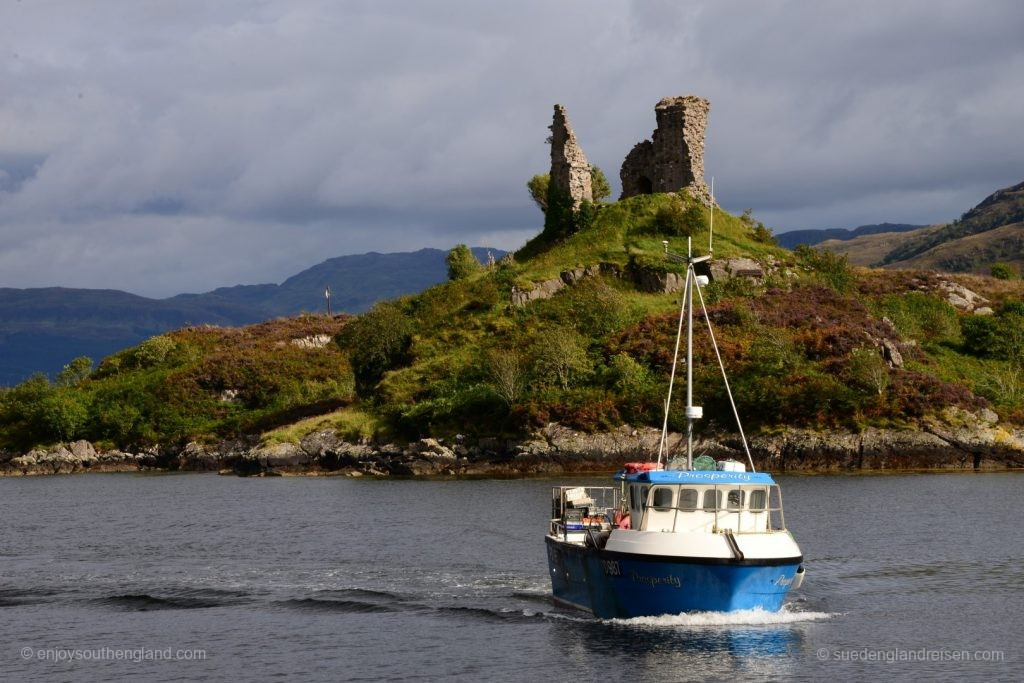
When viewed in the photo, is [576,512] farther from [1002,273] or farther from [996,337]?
[1002,273]

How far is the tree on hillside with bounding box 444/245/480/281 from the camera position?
5714 inches

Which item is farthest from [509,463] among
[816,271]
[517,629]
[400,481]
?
[517,629]

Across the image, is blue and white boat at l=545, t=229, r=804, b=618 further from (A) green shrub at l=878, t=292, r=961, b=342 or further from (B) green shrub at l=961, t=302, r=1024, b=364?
A: (A) green shrub at l=878, t=292, r=961, b=342

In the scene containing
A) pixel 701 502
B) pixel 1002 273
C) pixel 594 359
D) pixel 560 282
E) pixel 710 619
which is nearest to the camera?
pixel 710 619

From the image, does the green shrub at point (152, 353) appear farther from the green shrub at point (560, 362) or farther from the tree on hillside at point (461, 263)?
the green shrub at point (560, 362)

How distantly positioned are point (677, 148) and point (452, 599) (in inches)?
3586

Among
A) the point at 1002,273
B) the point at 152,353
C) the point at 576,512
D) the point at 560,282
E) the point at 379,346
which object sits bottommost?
the point at 576,512

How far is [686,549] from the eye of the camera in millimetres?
40156

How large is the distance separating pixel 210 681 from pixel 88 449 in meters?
99.8

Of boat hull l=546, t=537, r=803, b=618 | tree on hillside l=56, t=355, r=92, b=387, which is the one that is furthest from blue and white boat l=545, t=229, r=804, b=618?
tree on hillside l=56, t=355, r=92, b=387

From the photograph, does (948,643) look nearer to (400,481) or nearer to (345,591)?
(345,591)

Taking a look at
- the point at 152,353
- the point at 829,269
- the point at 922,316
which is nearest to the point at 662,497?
the point at 922,316

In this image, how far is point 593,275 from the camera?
417 feet

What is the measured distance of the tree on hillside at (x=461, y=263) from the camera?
476 ft
